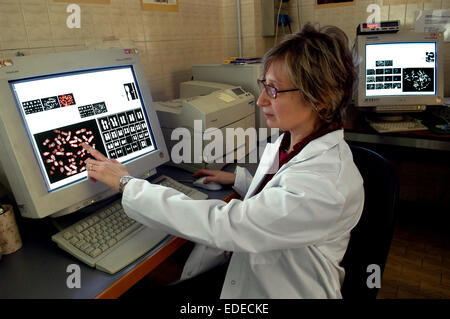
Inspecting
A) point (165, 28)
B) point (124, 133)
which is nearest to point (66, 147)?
point (124, 133)

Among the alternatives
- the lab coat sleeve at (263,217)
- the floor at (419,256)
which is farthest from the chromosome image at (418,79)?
the lab coat sleeve at (263,217)

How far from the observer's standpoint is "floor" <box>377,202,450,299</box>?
1.90 meters

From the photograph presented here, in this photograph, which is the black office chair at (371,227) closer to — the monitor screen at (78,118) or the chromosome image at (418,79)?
the monitor screen at (78,118)

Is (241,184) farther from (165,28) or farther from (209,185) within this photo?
(165,28)

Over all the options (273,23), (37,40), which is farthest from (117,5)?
(273,23)

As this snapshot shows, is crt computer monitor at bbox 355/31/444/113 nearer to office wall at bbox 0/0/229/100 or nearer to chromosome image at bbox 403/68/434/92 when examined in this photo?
chromosome image at bbox 403/68/434/92

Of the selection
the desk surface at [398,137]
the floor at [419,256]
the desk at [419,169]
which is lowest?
the floor at [419,256]

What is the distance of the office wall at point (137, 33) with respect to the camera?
4.14 ft

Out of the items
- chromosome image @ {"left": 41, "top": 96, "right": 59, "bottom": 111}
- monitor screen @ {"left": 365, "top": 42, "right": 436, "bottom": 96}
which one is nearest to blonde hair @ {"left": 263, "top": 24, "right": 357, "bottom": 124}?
chromosome image @ {"left": 41, "top": 96, "right": 59, "bottom": 111}

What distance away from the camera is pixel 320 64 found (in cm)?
96

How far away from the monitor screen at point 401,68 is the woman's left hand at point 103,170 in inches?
67.1

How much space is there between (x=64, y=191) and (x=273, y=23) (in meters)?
2.04

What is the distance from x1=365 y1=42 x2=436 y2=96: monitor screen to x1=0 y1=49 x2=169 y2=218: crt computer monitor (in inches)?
59.7

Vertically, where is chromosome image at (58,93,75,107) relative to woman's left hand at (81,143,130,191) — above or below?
above
